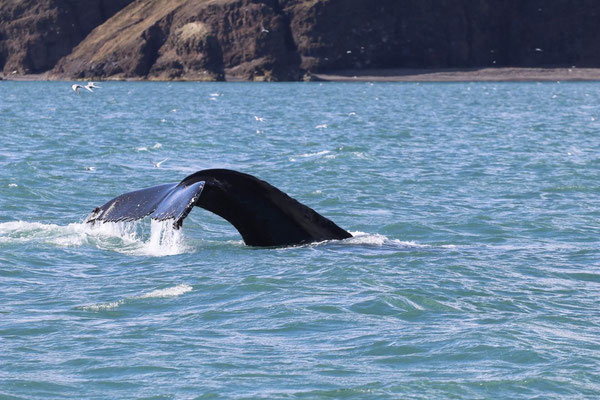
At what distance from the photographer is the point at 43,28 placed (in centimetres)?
16025

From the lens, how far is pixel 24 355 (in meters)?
9.16

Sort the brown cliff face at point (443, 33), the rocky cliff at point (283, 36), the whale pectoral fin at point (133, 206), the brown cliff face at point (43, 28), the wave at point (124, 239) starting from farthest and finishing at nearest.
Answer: the brown cliff face at point (43, 28)
the brown cliff face at point (443, 33)
the rocky cliff at point (283, 36)
the wave at point (124, 239)
the whale pectoral fin at point (133, 206)

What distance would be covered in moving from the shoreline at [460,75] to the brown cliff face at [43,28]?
44.4ft

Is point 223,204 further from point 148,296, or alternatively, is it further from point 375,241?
point 375,241

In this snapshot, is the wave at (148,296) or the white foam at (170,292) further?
the white foam at (170,292)

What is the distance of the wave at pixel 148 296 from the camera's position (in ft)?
35.8

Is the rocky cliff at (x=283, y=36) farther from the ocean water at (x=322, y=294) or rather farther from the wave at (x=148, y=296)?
the wave at (x=148, y=296)

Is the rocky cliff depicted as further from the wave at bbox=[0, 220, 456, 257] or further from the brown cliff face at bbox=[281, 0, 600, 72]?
the wave at bbox=[0, 220, 456, 257]

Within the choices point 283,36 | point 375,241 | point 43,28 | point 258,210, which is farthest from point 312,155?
point 43,28

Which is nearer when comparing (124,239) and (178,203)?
(178,203)

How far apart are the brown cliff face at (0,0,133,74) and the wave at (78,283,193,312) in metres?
154

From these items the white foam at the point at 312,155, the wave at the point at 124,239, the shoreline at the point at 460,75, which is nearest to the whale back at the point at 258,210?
the wave at the point at 124,239

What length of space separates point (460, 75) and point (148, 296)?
465 feet

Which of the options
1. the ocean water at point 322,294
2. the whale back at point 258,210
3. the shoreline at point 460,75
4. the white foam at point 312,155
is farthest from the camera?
the shoreline at point 460,75
